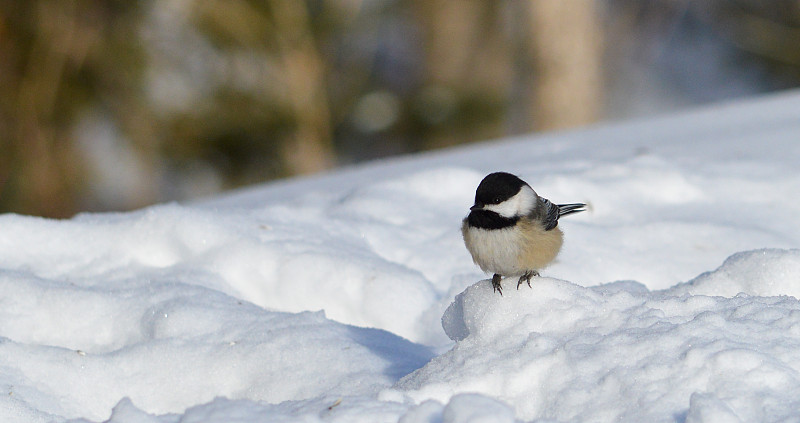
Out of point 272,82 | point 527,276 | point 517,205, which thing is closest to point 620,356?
point 527,276

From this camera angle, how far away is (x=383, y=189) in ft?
12.4

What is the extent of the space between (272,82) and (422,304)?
7854 millimetres

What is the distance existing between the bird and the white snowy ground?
5.7 inches

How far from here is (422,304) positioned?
2.72 meters

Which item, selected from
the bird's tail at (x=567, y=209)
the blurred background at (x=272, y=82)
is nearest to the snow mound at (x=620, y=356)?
the bird's tail at (x=567, y=209)

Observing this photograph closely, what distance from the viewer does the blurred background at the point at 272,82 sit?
7699mm

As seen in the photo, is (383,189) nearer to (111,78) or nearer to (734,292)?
(734,292)

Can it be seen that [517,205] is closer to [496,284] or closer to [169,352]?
[496,284]

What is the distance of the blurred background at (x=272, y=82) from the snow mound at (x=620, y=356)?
5270 mm

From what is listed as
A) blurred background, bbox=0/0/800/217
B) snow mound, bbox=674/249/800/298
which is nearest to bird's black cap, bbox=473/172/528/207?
snow mound, bbox=674/249/800/298

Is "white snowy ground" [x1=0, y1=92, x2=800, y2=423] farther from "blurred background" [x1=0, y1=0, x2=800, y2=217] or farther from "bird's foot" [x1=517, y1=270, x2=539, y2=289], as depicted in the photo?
"blurred background" [x1=0, y1=0, x2=800, y2=217]

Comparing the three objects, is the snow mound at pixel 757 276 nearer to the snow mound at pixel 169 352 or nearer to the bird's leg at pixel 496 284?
the bird's leg at pixel 496 284

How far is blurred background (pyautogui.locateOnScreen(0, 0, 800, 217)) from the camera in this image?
25.3ft

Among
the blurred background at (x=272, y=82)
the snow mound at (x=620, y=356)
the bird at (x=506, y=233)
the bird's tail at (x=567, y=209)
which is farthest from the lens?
the blurred background at (x=272, y=82)
